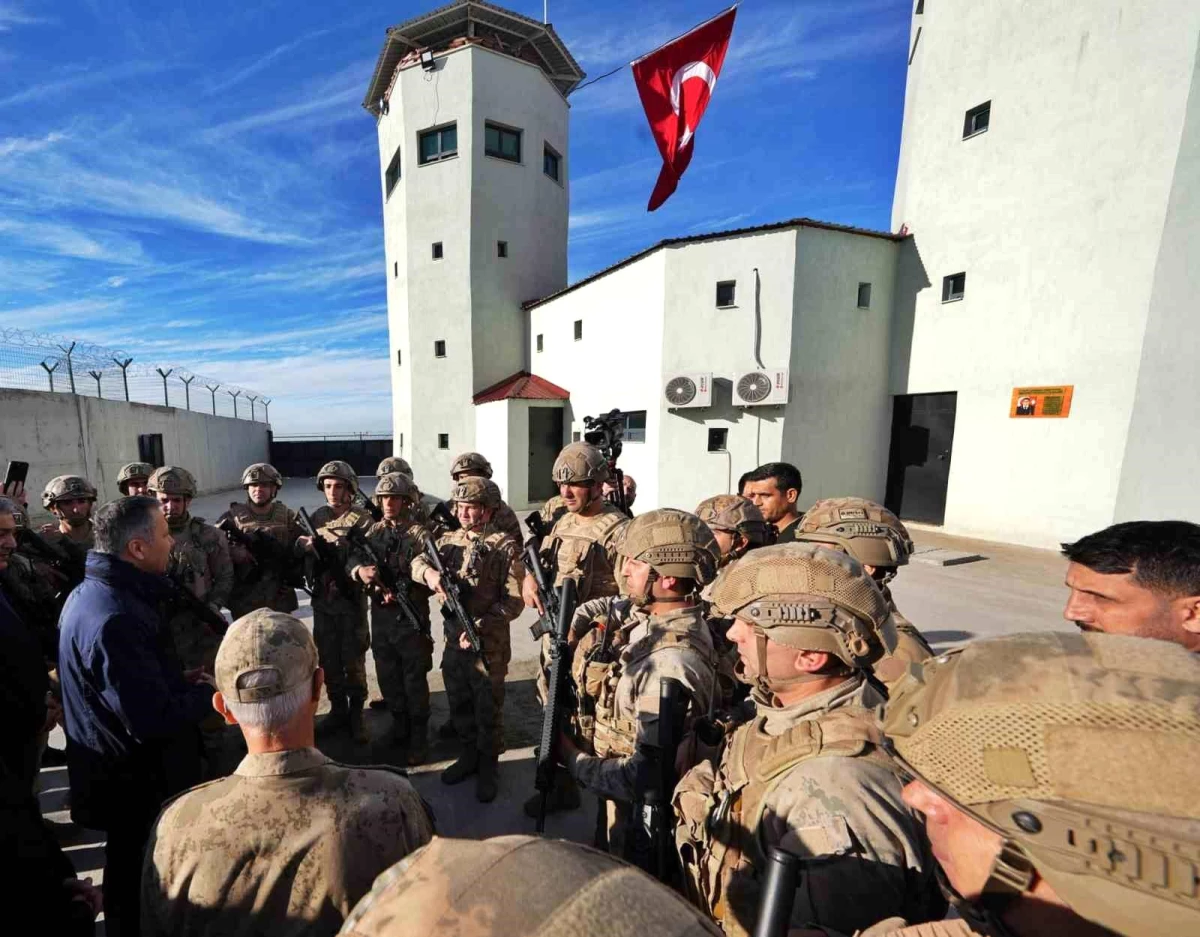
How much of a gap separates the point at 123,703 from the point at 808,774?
2.33 metres

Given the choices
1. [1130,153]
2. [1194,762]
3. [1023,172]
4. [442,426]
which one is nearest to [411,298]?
[442,426]

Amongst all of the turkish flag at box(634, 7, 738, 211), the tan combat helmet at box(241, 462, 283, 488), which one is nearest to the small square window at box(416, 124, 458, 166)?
the turkish flag at box(634, 7, 738, 211)

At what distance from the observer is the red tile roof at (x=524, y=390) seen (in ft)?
47.0

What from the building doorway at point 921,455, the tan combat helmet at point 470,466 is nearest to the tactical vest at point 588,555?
the tan combat helmet at point 470,466

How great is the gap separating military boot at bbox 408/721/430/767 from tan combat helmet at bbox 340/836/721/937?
10.8 feet

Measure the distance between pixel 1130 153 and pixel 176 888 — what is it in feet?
45.5

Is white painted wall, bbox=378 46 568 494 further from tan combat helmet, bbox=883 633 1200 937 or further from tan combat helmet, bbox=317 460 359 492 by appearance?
tan combat helmet, bbox=883 633 1200 937

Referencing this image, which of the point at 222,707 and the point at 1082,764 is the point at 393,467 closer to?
the point at 222,707

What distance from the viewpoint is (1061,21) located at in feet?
29.8

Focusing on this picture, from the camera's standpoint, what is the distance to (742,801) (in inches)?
54.3

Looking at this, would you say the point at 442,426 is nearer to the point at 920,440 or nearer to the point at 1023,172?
the point at 920,440

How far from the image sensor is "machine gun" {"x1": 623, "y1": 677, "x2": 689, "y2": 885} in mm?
1601

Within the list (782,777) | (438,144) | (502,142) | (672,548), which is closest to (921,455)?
(672,548)

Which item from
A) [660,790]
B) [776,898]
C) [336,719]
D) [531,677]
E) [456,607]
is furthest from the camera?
[531,677]
